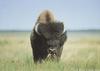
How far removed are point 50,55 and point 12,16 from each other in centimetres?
65

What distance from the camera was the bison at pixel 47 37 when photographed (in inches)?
127

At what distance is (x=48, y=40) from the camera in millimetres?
3285

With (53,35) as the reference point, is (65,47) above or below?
below

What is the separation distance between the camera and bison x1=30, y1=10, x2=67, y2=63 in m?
3.23

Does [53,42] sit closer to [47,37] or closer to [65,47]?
[47,37]

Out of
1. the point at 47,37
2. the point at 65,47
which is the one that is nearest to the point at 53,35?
the point at 47,37

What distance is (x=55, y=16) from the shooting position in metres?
3.48

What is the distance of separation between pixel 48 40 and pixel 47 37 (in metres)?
0.03

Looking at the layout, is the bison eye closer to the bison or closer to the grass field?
the bison

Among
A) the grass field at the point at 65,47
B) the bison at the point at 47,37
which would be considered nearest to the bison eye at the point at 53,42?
the bison at the point at 47,37

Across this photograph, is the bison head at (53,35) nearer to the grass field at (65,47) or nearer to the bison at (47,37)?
the bison at (47,37)

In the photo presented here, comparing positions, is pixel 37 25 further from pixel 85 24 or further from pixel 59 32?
pixel 85 24

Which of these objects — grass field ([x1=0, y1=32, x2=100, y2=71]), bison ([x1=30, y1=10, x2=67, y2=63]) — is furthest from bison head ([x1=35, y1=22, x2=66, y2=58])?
grass field ([x1=0, y1=32, x2=100, y2=71])

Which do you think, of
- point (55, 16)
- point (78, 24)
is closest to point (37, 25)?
point (55, 16)
